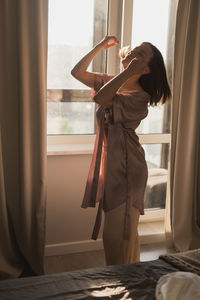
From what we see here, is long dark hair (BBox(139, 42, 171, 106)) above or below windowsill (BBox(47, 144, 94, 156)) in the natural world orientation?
above

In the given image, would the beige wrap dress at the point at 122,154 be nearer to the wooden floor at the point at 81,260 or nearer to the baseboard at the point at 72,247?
the wooden floor at the point at 81,260

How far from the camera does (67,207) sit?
2.67 m

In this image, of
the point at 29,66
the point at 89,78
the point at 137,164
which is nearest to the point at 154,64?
the point at 89,78

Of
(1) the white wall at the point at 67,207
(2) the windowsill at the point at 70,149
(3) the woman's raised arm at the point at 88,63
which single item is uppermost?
(3) the woman's raised arm at the point at 88,63

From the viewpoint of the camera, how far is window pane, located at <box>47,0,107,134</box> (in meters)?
2.55

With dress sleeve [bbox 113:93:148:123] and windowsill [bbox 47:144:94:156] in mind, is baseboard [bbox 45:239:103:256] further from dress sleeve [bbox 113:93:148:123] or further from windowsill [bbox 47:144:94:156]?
dress sleeve [bbox 113:93:148:123]

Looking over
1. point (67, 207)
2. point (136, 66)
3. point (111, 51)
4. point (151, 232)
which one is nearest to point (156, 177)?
point (151, 232)

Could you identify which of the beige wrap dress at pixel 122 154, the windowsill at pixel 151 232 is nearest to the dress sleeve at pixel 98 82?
the beige wrap dress at pixel 122 154

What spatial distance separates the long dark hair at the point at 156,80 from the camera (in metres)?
1.98

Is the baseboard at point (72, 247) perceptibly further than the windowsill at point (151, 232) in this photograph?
No

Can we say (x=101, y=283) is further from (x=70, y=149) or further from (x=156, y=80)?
(x=70, y=149)

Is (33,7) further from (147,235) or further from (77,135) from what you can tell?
(147,235)

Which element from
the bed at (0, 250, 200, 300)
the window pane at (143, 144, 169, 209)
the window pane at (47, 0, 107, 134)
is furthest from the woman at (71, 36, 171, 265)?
the window pane at (143, 144, 169, 209)

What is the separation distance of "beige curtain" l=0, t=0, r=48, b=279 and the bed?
94 centimetres
